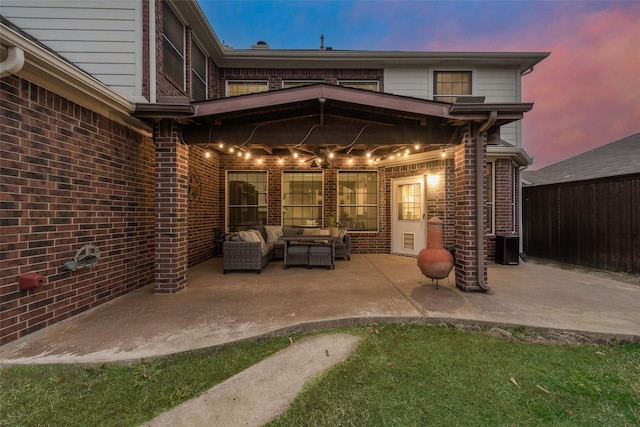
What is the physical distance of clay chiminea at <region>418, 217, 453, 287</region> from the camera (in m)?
3.78

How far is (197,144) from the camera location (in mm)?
3902

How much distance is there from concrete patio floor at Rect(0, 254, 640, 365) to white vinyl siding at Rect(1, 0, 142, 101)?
10.8 feet

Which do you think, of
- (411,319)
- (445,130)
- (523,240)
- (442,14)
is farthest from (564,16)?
(411,319)

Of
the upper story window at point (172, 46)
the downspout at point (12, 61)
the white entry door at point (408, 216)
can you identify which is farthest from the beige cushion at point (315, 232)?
the downspout at point (12, 61)

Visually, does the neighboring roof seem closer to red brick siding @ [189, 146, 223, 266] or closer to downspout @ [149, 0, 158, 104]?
red brick siding @ [189, 146, 223, 266]

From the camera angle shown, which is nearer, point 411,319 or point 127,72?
point 411,319

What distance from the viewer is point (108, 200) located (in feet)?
11.1

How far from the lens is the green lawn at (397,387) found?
62.8 inches

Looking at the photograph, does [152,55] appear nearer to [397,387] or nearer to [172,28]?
[172,28]

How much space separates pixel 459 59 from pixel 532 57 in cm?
173

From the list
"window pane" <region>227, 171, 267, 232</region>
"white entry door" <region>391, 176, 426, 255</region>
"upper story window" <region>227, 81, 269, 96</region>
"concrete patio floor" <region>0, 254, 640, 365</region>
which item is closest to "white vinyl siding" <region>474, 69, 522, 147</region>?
"white entry door" <region>391, 176, 426, 255</region>

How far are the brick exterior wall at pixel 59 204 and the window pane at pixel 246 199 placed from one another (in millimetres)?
3323

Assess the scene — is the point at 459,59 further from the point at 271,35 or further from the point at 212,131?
the point at 271,35

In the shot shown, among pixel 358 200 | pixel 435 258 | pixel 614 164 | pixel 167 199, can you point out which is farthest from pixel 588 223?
pixel 167 199
